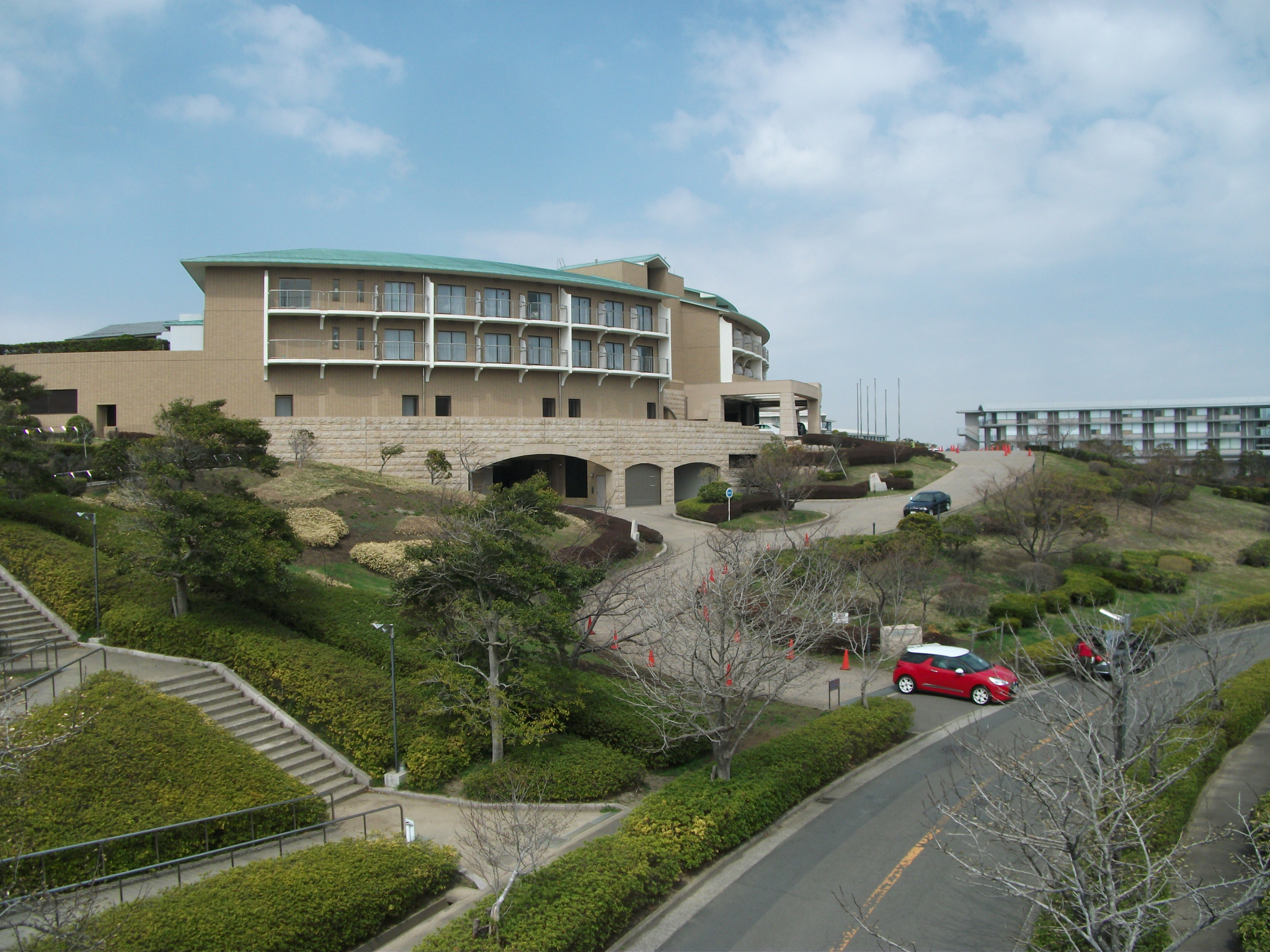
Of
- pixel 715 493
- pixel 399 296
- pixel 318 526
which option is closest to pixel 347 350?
pixel 399 296

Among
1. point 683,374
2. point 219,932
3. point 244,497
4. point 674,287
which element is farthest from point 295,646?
point 674,287

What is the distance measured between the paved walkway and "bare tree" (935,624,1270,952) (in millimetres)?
306

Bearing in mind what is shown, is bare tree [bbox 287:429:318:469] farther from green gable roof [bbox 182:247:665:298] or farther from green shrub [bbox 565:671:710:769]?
green shrub [bbox 565:671:710:769]

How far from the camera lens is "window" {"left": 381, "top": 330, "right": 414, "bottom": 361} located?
1692 inches

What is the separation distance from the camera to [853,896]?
26.9ft

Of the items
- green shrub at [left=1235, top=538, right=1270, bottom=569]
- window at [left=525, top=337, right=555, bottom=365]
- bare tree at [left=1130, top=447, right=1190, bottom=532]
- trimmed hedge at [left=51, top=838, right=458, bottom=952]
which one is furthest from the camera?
window at [left=525, top=337, right=555, bottom=365]

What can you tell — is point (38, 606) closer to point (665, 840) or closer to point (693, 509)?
point (665, 840)

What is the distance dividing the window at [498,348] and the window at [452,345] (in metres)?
1.32

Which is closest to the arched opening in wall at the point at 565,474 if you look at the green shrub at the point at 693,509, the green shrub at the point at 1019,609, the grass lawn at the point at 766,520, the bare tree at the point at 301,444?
the green shrub at the point at 693,509

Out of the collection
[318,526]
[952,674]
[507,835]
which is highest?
[318,526]

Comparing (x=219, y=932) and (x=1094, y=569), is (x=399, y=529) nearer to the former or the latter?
(x=219, y=932)

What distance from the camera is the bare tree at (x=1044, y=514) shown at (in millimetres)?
31328

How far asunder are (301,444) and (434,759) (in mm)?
24762

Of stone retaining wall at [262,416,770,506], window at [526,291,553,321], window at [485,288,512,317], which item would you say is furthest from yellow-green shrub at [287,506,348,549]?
window at [526,291,553,321]
